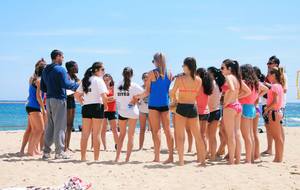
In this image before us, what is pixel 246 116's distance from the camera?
24.4 feet

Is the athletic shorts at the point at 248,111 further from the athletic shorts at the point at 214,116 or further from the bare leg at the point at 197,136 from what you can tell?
the bare leg at the point at 197,136

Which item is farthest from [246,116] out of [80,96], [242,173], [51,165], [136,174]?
[51,165]

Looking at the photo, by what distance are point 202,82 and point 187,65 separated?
781 mm

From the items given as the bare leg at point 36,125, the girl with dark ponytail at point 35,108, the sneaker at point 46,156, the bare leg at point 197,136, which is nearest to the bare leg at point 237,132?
the bare leg at point 197,136

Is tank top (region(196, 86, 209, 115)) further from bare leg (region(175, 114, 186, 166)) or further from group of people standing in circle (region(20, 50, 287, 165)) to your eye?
bare leg (region(175, 114, 186, 166))

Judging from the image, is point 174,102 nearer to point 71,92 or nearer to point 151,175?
point 151,175

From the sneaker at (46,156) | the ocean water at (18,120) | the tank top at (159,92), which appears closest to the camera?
the tank top at (159,92)

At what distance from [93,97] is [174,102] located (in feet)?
4.39

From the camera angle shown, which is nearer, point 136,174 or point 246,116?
point 136,174

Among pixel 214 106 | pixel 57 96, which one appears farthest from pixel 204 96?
pixel 57 96

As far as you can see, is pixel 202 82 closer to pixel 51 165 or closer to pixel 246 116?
pixel 246 116

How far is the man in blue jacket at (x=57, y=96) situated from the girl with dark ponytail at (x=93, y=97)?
12.6 inches

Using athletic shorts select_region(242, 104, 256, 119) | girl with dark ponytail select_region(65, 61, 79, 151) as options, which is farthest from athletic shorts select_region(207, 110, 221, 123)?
girl with dark ponytail select_region(65, 61, 79, 151)

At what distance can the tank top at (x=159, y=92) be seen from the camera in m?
7.33
